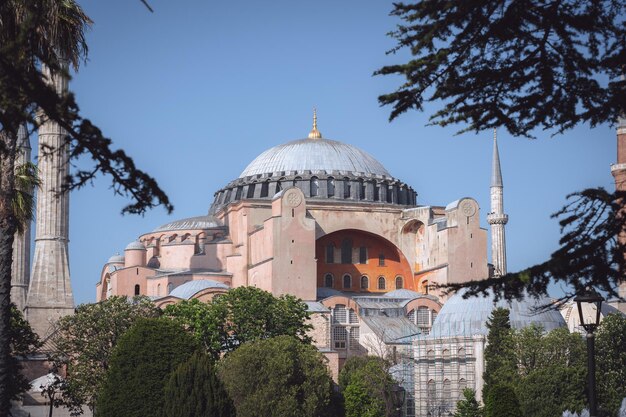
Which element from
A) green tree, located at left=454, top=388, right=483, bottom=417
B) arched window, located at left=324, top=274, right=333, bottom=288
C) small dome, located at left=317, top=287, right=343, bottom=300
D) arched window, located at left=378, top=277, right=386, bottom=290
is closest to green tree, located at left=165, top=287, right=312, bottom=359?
green tree, located at left=454, top=388, right=483, bottom=417

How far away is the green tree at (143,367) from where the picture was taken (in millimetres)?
26656

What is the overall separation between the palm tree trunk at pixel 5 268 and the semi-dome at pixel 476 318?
33708 millimetres

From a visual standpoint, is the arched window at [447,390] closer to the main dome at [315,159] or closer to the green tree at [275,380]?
the green tree at [275,380]

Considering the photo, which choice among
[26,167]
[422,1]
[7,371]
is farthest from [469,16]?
[26,167]

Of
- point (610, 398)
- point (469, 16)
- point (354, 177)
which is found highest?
point (354, 177)

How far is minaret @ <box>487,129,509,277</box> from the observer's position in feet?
208

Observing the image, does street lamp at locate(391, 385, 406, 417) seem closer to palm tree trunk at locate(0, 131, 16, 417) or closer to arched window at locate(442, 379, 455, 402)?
arched window at locate(442, 379, 455, 402)

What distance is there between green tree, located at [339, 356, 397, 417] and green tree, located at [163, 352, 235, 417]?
63.8 ft

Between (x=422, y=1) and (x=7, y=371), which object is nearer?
(x=422, y=1)

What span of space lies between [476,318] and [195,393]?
28116 millimetres

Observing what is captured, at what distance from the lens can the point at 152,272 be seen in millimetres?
65312

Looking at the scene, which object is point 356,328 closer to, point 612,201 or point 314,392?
point 314,392

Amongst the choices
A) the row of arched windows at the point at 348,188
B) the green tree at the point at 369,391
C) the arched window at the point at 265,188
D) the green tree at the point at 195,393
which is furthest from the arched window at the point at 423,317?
the green tree at the point at 195,393

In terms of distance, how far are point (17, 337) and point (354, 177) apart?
33993 millimetres
